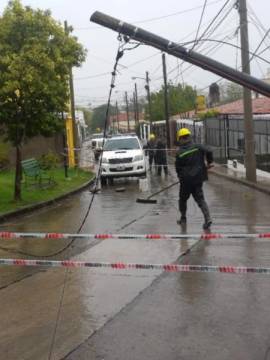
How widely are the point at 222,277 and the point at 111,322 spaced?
188cm

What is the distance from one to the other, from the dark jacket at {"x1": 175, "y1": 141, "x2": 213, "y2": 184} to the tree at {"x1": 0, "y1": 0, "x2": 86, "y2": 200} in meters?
5.01

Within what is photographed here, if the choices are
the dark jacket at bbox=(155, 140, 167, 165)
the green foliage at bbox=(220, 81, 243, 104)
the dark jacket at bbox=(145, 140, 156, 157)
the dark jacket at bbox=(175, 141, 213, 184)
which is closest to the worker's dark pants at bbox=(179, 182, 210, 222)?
the dark jacket at bbox=(175, 141, 213, 184)

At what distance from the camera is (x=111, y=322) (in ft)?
18.6

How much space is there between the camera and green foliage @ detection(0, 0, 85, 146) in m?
14.5

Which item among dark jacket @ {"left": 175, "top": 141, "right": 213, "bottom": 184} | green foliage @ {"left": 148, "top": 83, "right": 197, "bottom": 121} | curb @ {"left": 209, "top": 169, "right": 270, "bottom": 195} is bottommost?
curb @ {"left": 209, "top": 169, "right": 270, "bottom": 195}

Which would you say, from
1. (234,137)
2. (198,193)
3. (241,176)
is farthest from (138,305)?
(234,137)

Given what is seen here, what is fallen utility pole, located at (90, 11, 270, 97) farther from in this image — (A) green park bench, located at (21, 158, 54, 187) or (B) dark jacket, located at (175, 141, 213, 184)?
(A) green park bench, located at (21, 158, 54, 187)

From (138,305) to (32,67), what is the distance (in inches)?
372

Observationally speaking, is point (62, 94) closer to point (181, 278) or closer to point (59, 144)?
point (181, 278)

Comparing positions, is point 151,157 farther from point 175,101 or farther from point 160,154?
point 175,101

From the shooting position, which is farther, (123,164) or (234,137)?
(234,137)

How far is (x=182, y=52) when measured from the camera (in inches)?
287

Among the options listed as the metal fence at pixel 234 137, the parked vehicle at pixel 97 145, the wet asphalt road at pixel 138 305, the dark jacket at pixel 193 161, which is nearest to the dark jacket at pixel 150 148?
the parked vehicle at pixel 97 145

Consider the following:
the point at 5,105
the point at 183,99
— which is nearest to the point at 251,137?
the point at 5,105
